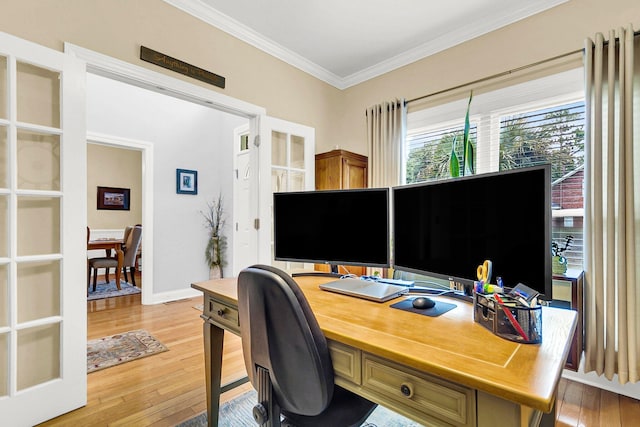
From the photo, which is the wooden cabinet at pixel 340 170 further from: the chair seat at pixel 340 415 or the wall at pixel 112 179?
the wall at pixel 112 179

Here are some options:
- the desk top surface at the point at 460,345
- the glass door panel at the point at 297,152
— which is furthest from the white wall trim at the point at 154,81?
the desk top surface at the point at 460,345

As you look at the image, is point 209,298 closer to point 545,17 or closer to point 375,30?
point 375,30

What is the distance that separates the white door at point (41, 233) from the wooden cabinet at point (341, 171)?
1864 millimetres

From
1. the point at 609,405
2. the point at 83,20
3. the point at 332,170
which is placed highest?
the point at 83,20

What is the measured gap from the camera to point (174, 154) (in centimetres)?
430

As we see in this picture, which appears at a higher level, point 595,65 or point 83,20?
point 83,20

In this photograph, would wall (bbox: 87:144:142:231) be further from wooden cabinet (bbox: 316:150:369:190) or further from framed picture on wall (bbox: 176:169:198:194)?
wooden cabinet (bbox: 316:150:369:190)

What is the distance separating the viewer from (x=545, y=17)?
2.22 meters

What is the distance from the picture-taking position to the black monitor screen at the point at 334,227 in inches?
60.1

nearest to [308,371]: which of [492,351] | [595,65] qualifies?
[492,351]

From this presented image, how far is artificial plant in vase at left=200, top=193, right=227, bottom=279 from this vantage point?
181 inches

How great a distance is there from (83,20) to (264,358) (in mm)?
2186

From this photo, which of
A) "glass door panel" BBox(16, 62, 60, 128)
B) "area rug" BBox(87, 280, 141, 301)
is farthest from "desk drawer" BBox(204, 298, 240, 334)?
"area rug" BBox(87, 280, 141, 301)

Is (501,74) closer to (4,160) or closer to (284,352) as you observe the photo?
(284,352)
